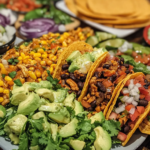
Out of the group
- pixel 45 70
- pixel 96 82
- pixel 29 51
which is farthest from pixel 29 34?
pixel 96 82

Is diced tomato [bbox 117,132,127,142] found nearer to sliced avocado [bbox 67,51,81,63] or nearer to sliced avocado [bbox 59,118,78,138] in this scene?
sliced avocado [bbox 59,118,78,138]

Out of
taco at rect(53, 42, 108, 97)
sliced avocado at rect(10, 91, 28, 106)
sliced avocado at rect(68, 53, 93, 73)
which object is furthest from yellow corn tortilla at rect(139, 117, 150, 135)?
sliced avocado at rect(10, 91, 28, 106)

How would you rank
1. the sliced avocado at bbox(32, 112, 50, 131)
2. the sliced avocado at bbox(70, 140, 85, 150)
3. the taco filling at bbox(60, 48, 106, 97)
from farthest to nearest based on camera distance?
the taco filling at bbox(60, 48, 106, 97), the sliced avocado at bbox(32, 112, 50, 131), the sliced avocado at bbox(70, 140, 85, 150)

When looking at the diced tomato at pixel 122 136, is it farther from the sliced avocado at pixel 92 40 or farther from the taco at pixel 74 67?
the sliced avocado at pixel 92 40

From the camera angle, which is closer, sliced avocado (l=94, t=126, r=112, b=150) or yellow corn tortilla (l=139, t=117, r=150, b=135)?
sliced avocado (l=94, t=126, r=112, b=150)

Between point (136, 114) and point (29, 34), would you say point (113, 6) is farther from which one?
point (136, 114)

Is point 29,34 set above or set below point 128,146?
above

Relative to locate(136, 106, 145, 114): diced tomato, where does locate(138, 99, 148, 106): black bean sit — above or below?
above

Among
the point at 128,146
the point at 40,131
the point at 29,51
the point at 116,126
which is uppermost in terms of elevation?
the point at 29,51
